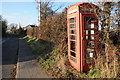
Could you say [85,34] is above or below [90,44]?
above

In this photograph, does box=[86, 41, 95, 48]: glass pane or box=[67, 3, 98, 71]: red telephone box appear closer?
box=[67, 3, 98, 71]: red telephone box

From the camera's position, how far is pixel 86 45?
428 centimetres

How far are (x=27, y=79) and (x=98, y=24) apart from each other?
3.28 m

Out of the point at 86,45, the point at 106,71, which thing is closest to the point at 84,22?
the point at 86,45

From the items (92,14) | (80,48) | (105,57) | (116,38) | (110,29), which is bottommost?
(105,57)

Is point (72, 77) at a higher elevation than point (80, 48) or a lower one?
lower

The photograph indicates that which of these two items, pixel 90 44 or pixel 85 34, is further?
pixel 90 44

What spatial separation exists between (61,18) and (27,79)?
4.04 metres

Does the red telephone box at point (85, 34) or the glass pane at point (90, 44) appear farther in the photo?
the glass pane at point (90, 44)

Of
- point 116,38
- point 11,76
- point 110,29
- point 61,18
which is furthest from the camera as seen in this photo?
point 61,18

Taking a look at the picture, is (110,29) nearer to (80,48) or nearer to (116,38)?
(116,38)

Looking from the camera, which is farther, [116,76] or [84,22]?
[84,22]

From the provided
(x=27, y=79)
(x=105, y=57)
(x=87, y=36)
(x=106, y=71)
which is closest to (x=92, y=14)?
(x=87, y=36)

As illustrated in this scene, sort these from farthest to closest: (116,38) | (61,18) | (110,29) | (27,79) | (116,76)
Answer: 1. (61,18)
2. (116,38)
3. (27,79)
4. (110,29)
5. (116,76)
